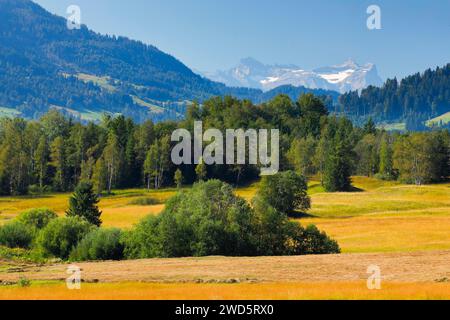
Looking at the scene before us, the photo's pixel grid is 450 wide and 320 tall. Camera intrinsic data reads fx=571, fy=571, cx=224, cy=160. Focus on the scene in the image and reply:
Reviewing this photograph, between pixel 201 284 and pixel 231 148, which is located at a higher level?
pixel 231 148

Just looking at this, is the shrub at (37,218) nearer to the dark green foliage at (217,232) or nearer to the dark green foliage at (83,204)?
the dark green foliage at (83,204)

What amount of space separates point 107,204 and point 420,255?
272 ft

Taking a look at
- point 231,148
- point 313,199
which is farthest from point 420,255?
point 231,148

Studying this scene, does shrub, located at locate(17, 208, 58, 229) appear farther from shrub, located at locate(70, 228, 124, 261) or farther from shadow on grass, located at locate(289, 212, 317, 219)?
shadow on grass, located at locate(289, 212, 317, 219)

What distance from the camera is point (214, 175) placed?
6294 inches

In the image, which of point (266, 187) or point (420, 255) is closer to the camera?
point (420, 255)

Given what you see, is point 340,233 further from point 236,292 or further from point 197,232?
point 236,292

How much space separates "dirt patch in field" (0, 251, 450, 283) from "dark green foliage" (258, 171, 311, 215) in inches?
1814

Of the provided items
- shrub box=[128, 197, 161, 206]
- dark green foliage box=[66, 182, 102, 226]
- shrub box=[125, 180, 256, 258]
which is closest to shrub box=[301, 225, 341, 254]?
shrub box=[125, 180, 256, 258]

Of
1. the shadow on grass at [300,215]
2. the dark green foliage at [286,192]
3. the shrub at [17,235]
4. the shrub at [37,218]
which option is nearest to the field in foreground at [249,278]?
the shrub at [17,235]

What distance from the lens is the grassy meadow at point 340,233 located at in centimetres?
3014
